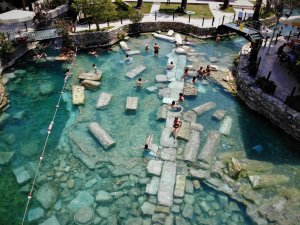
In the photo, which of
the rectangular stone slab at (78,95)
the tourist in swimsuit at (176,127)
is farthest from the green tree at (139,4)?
the tourist in swimsuit at (176,127)

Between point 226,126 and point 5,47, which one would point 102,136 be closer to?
point 226,126

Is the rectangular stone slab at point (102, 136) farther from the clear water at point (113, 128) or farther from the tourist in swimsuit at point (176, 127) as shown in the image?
the tourist in swimsuit at point (176, 127)

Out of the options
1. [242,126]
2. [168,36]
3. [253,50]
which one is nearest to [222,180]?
[242,126]

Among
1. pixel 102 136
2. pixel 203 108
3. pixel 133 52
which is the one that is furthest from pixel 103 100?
pixel 133 52

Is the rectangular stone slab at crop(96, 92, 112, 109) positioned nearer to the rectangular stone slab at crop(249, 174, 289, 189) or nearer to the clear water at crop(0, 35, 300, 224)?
the clear water at crop(0, 35, 300, 224)

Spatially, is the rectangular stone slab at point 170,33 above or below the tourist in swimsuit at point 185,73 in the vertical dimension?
above

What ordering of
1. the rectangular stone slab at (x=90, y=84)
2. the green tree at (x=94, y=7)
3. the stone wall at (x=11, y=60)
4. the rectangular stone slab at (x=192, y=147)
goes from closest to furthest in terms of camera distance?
the rectangular stone slab at (x=192, y=147) < the stone wall at (x=11, y=60) < the rectangular stone slab at (x=90, y=84) < the green tree at (x=94, y=7)

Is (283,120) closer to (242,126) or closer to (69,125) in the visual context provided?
(242,126)

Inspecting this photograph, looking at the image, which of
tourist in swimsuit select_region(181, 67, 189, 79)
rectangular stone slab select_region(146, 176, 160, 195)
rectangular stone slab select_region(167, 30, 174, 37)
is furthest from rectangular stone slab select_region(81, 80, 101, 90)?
rectangular stone slab select_region(167, 30, 174, 37)
